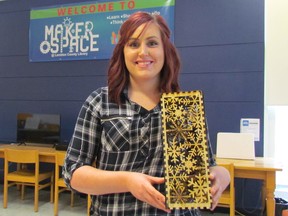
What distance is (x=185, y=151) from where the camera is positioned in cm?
69

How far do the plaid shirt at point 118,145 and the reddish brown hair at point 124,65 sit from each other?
0.19 feet

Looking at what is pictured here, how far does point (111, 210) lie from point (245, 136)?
2.49 meters

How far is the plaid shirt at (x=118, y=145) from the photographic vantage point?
709 millimetres

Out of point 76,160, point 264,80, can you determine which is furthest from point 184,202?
Result: point 264,80

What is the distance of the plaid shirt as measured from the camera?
0.71 m

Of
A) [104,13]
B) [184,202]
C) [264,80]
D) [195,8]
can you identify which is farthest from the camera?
[104,13]

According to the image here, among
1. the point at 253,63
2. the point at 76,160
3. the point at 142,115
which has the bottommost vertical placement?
the point at 76,160

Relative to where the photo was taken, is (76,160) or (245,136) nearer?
(76,160)

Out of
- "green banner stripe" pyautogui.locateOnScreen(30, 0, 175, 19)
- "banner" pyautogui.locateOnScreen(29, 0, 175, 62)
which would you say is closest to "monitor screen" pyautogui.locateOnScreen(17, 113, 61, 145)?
"banner" pyautogui.locateOnScreen(29, 0, 175, 62)

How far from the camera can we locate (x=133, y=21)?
0.75 metres

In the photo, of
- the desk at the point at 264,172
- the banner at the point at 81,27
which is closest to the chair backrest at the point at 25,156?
the banner at the point at 81,27

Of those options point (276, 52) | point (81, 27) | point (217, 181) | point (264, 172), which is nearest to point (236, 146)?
point (264, 172)

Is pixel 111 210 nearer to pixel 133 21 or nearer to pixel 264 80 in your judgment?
pixel 133 21

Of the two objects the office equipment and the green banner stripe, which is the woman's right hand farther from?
the green banner stripe
